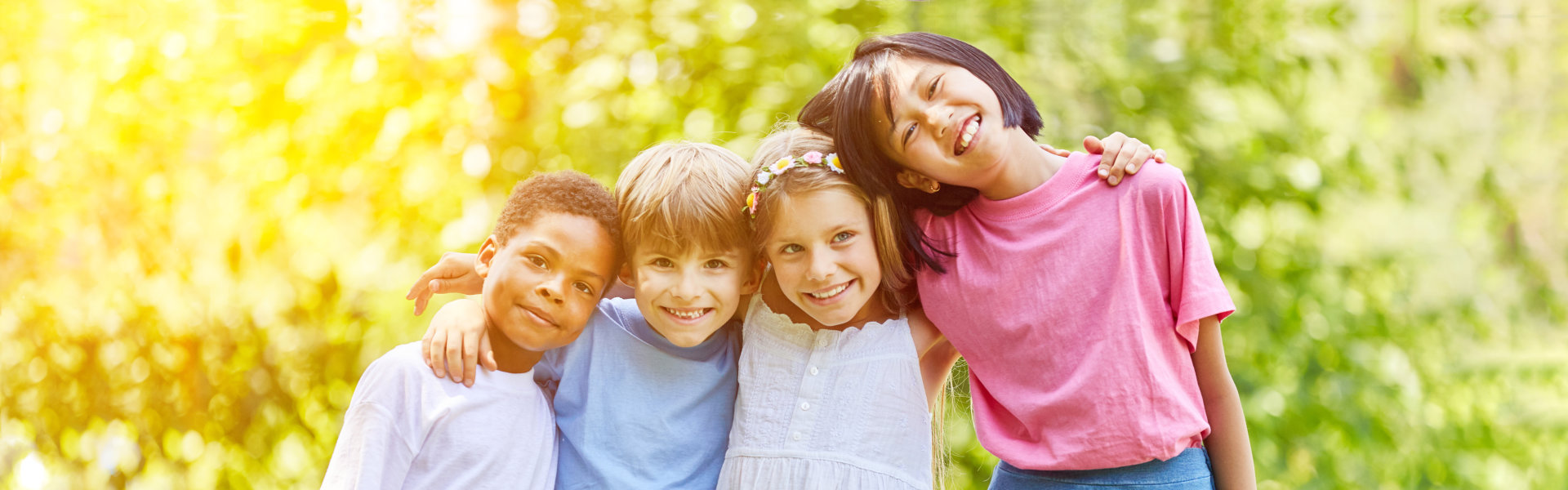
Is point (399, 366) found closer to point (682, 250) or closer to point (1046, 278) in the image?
point (682, 250)

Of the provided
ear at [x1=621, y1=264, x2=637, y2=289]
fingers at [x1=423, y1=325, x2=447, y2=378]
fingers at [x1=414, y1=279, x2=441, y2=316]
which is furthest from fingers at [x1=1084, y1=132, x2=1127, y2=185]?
fingers at [x1=414, y1=279, x2=441, y2=316]

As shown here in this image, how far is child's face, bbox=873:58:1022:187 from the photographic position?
3.93ft

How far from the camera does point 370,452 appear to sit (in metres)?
1.13

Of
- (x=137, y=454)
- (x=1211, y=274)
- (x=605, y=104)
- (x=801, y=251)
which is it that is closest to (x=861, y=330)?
(x=801, y=251)

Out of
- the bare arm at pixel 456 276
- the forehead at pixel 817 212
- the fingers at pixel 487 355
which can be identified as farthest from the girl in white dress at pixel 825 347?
the bare arm at pixel 456 276

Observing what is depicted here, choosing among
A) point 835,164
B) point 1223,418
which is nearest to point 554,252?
point 835,164

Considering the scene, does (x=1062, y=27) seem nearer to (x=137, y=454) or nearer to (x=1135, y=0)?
(x=1135, y=0)

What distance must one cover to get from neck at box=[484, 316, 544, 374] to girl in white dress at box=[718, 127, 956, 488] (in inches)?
11.2

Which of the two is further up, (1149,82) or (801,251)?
(1149,82)

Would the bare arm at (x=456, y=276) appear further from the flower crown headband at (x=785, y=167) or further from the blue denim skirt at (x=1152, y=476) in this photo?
the blue denim skirt at (x=1152, y=476)

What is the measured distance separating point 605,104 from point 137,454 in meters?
1.59

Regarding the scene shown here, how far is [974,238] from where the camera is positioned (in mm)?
1277

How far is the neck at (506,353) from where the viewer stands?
126cm

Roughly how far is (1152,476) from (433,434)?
865 mm
